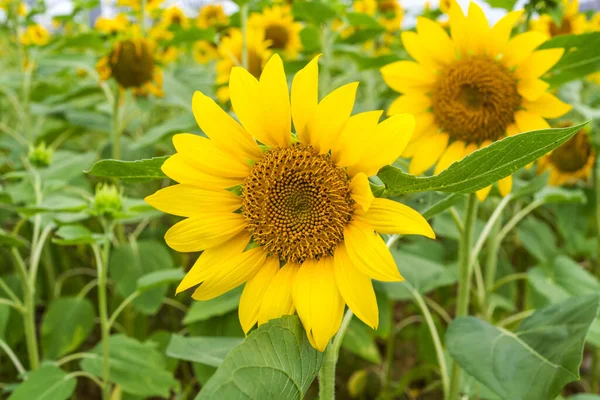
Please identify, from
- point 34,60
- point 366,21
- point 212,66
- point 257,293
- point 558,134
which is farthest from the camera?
point 212,66

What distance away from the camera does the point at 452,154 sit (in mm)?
872

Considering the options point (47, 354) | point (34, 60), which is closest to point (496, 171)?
point (47, 354)

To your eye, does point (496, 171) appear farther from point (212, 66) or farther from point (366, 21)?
point (212, 66)

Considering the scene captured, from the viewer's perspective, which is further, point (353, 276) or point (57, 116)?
point (57, 116)

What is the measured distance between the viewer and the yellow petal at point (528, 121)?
827 mm

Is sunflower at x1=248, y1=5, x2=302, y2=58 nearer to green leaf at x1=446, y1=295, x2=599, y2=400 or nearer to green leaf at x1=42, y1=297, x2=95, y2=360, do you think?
green leaf at x1=42, y1=297, x2=95, y2=360

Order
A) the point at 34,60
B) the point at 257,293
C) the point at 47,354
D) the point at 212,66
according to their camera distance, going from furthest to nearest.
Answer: the point at 212,66, the point at 34,60, the point at 47,354, the point at 257,293

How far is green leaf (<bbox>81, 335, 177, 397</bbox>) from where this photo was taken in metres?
0.98

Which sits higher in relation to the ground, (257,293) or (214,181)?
(214,181)

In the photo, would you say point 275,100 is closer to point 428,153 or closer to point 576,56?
point 428,153

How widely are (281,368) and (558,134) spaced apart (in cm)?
31

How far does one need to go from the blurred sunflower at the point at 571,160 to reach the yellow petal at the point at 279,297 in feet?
3.87

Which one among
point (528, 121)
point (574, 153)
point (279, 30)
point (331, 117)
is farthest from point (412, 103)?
point (279, 30)

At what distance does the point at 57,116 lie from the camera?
2.01 metres
